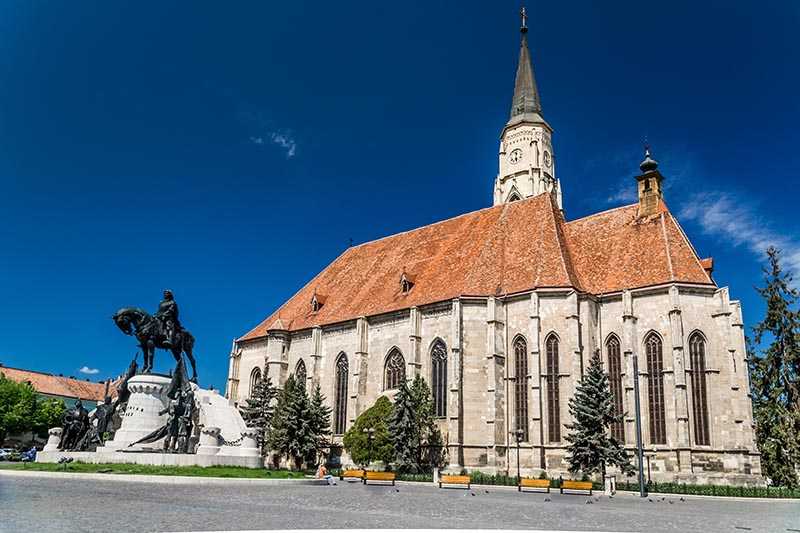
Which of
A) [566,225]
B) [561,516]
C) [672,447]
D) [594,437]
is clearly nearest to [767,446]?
[672,447]

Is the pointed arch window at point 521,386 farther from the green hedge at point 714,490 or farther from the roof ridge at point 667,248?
the roof ridge at point 667,248

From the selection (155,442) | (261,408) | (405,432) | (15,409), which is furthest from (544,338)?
(15,409)

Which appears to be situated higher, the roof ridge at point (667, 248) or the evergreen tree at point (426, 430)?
the roof ridge at point (667, 248)

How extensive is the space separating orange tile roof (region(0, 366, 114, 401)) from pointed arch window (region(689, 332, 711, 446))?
55996 millimetres

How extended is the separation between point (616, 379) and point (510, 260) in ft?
29.2

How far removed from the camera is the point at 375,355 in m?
39.1

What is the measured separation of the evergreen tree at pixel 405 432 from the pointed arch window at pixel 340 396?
796 cm

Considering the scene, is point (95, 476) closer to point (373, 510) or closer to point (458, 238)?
point (373, 510)

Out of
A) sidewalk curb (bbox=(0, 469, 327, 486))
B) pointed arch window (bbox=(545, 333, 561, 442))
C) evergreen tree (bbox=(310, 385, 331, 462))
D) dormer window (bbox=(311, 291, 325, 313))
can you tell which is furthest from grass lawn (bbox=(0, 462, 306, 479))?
dormer window (bbox=(311, 291, 325, 313))

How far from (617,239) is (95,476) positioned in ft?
94.1

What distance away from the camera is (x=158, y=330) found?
24.5 meters

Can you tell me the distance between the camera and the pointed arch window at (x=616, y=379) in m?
31.3

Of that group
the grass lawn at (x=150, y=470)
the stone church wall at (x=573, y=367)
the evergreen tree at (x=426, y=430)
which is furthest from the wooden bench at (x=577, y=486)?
the evergreen tree at (x=426, y=430)

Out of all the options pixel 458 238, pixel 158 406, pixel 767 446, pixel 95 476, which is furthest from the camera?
pixel 458 238
